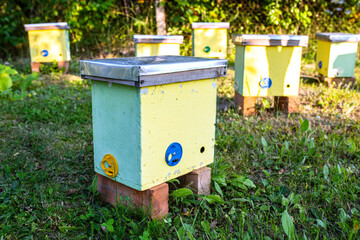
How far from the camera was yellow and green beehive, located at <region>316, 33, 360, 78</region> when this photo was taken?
4312mm

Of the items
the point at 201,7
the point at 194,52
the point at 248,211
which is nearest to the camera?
the point at 248,211

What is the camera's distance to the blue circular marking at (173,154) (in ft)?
5.81

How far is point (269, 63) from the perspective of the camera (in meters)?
3.20

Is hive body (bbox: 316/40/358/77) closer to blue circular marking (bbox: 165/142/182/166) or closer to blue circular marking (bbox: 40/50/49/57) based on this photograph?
blue circular marking (bbox: 165/142/182/166)

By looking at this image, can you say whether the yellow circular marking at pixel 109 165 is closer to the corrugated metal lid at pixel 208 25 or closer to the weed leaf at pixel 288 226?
the weed leaf at pixel 288 226

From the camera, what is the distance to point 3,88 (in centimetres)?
368

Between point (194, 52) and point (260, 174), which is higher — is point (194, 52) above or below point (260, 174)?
above

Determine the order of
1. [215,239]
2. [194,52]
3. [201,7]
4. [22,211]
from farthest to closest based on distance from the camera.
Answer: [201,7] → [194,52] → [22,211] → [215,239]

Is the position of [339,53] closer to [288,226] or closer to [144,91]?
[288,226]

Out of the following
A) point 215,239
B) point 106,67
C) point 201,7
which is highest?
point 201,7

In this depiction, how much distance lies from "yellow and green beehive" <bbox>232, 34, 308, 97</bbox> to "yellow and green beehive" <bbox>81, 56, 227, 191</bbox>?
51.7 inches

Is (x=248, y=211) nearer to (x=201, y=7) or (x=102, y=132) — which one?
(x=102, y=132)

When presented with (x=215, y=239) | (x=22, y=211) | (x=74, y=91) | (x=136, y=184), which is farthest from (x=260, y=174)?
(x=74, y=91)

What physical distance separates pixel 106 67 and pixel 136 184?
1.82 feet
